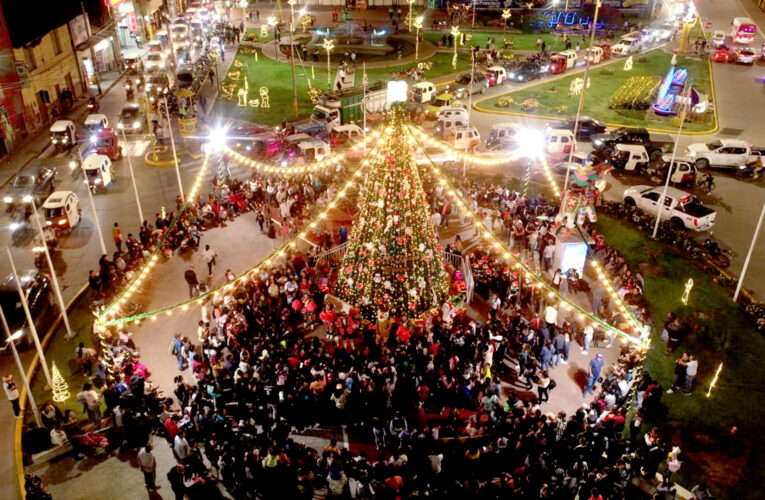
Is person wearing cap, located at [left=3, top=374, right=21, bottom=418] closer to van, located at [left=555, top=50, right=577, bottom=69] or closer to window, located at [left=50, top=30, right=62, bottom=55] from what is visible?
window, located at [left=50, top=30, right=62, bottom=55]

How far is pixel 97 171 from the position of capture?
88.4 feet

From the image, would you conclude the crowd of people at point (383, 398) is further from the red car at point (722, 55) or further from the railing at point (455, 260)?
the red car at point (722, 55)

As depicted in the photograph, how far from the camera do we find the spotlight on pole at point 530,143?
2672cm

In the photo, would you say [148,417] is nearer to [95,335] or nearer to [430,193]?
[95,335]

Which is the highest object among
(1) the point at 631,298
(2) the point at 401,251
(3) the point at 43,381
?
(2) the point at 401,251

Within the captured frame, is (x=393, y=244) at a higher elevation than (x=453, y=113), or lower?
higher

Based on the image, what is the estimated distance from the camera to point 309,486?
1246cm

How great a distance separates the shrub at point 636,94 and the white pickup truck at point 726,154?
9.70 meters

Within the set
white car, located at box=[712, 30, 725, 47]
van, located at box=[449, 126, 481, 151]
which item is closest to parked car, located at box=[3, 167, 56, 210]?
van, located at box=[449, 126, 481, 151]

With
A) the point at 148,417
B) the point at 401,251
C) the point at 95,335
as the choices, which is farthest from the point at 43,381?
the point at 401,251

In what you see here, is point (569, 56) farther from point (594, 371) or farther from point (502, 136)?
point (594, 371)

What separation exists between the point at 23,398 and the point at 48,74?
26.9m

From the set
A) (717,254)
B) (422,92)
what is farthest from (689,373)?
(422,92)

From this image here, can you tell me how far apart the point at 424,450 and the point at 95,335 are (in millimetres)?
10474
